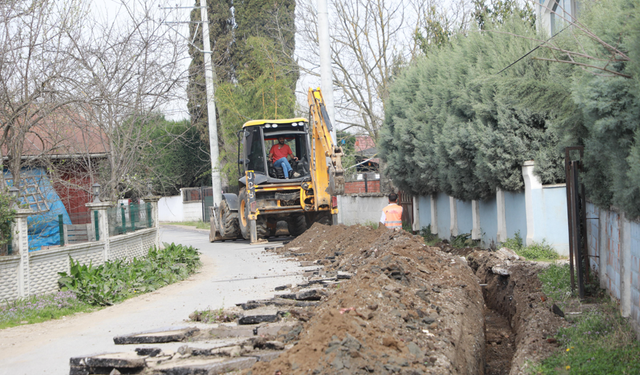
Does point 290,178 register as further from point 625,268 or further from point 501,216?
point 625,268

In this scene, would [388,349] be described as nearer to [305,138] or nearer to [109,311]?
[109,311]

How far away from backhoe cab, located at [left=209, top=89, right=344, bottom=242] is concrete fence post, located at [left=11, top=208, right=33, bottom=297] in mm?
8396

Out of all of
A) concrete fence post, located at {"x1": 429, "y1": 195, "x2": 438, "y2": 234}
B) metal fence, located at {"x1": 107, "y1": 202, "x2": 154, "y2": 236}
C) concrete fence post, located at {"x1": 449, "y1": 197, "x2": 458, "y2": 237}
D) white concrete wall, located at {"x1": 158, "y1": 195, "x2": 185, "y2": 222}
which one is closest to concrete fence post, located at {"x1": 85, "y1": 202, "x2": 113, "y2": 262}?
metal fence, located at {"x1": 107, "y1": 202, "x2": 154, "y2": 236}

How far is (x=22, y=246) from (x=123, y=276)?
1.93 m

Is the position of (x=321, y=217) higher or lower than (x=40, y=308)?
higher

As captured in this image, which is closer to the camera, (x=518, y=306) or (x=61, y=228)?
(x=518, y=306)

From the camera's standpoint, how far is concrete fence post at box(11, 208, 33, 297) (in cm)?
945

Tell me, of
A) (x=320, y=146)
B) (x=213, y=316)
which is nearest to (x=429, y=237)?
(x=320, y=146)

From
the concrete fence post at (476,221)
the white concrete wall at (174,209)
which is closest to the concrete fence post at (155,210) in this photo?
the concrete fence post at (476,221)

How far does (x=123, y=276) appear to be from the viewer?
10969 mm

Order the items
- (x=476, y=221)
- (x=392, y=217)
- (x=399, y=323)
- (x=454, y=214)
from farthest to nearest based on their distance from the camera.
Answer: (x=454, y=214) → (x=476, y=221) → (x=392, y=217) → (x=399, y=323)

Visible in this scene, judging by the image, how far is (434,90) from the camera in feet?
53.8

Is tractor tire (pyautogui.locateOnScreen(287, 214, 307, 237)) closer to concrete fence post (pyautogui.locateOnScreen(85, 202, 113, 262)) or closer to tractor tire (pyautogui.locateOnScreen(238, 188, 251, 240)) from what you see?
tractor tire (pyautogui.locateOnScreen(238, 188, 251, 240))

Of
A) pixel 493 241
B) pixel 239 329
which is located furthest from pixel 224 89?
pixel 239 329
